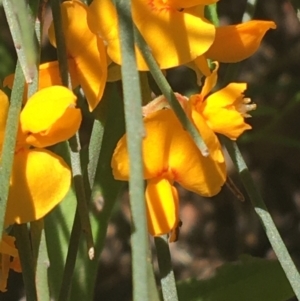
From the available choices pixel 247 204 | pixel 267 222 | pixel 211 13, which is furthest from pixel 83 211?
pixel 247 204

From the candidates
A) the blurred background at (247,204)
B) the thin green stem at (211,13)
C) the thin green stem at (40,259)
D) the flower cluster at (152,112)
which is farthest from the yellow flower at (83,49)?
the blurred background at (247,204)

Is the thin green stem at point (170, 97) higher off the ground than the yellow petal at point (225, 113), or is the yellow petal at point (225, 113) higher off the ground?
the thin green stem at point (170, 97)

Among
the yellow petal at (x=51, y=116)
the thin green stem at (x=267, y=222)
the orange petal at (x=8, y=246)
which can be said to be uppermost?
the yellow petal at (x=51, y=116)

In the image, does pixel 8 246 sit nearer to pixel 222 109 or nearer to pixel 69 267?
pixel 69 267

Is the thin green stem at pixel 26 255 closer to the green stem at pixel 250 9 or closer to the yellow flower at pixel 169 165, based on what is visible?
the yellow flower at pixel 169 165

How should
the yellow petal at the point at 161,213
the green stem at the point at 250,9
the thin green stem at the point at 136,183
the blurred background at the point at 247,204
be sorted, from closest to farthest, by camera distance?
the thin green stem at the point at 136,183 < the yellow petal at the point at 161,213 < the green stem at the point at 250,9 < the blurred background at the point at 247,204

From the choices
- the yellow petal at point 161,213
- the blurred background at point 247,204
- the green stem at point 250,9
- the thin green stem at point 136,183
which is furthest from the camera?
the blurred background at point 247,204
